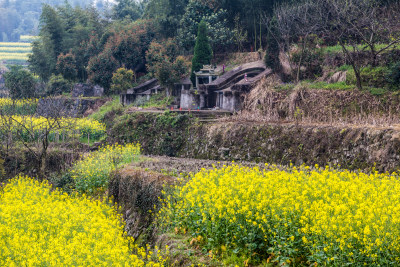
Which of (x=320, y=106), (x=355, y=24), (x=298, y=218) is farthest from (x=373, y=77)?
(x=298, y=218)

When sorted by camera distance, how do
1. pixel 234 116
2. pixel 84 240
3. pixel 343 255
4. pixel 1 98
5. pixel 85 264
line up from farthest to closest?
pixel 1 98
pixel 234 116
pixel 84 240
pixel 85 264
pixel 343 255

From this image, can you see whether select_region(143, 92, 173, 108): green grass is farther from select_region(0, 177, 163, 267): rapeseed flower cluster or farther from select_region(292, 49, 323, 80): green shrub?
select_region(0, 177, 163, 267): rapeseed flower cluster

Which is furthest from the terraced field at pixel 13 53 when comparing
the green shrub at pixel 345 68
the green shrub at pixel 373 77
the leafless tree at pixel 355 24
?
the green shrub at pixel 373 77

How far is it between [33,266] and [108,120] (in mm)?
22254

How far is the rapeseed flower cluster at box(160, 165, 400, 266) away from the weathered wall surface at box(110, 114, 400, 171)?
15.3 ft

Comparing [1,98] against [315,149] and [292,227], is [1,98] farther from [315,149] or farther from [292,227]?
[292,227]

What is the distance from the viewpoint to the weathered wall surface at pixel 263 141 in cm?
1255

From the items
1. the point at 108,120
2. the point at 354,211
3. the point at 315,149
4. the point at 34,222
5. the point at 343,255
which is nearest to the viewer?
A: the point at 343,255

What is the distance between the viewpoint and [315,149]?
14141 mm

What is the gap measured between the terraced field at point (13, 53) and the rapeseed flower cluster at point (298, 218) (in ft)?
286

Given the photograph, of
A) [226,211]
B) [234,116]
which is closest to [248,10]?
[234,116]

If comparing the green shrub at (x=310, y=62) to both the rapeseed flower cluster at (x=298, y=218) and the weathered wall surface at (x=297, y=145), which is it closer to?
the weathered wall surface at (x=297, y=145)

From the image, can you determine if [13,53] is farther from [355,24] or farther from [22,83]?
[355,24]

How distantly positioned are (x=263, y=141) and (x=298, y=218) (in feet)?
33.5
